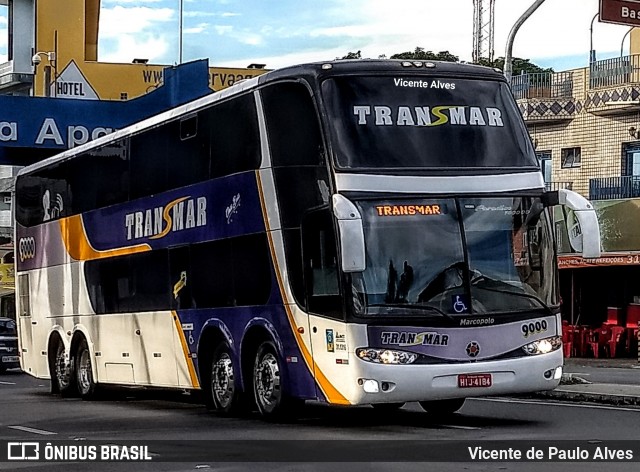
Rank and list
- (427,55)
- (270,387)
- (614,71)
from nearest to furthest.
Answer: (270,387) → (614,71) → (427,55)

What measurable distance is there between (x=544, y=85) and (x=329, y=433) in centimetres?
3018

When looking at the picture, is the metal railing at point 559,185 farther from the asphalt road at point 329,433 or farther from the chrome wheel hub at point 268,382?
the chrome wheel hub at point 268,382

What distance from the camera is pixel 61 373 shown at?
83.7 ft

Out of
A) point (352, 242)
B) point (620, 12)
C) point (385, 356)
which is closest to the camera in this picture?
point (352, 242)

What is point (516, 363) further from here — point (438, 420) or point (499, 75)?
point (499, 75)

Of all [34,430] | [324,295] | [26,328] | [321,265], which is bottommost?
[34,430]

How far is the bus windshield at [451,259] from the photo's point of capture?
52.2 feet

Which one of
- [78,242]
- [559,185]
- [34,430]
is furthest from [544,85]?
[34,430]

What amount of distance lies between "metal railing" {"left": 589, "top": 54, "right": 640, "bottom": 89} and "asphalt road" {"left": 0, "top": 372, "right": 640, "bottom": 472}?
2138cm

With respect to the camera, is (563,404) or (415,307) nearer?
(415,307)

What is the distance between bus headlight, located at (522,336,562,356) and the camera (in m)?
16.4

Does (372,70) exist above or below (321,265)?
above

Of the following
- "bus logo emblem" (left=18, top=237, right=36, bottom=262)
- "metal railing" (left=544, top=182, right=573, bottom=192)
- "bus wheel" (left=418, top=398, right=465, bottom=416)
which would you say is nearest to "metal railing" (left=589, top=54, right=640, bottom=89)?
"metal railing" (left=544, top=182, right=573, bottom=192)

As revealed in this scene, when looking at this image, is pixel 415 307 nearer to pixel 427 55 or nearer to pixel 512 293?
pixel 512 293
